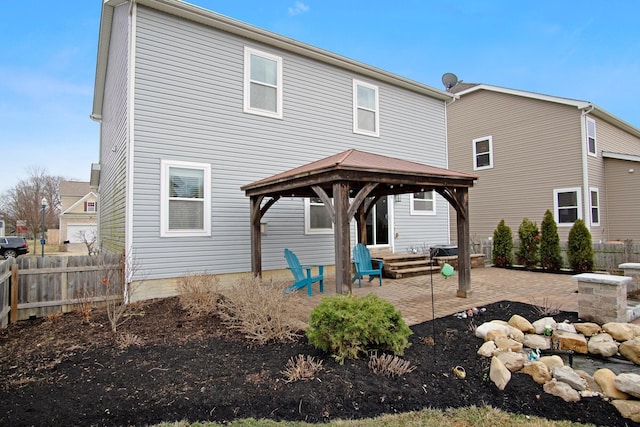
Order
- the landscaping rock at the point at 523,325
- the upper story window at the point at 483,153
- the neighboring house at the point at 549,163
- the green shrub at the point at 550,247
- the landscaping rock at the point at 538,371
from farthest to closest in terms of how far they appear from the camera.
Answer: the upper story window at the point at 483,153, the neighboring house at the point at 549,163, the green shrub at the point at 550,247, the landscaping rock at the point at 523,325, the landscaping rock at the point at 538,371

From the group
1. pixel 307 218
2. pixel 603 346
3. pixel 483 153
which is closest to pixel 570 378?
pixel 603 346

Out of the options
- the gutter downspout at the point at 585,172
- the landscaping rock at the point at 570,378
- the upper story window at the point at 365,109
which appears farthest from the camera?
the gutter downspout at the point at 585,172

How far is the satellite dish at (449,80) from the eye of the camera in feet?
56.9

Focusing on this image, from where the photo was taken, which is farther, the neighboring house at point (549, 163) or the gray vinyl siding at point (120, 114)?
the neighboring house at point (549, 163)

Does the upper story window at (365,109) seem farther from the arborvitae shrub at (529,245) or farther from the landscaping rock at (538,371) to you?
the landscaping rock at (538,371)

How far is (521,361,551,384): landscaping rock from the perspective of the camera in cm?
321

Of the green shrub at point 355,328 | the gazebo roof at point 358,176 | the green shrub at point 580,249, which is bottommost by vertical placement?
the green shrub at point 355,328

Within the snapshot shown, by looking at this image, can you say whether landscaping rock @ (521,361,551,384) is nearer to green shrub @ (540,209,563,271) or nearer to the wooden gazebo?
the wooden gazebo

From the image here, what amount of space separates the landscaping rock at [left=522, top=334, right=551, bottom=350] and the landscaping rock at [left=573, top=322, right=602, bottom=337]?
483 millimetres

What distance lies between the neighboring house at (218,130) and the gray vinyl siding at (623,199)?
8616 mm

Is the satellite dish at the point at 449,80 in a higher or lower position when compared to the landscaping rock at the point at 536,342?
higher

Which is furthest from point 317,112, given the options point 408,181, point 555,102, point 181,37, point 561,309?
point 555,102

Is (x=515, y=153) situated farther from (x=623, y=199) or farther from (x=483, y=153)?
(x=623, y=199)

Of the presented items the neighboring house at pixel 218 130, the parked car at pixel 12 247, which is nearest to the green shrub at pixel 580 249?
the neighboring house at pixel 218 130
